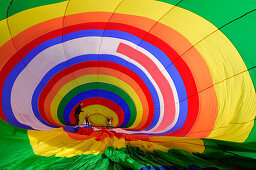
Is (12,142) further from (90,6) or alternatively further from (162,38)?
(162,38)

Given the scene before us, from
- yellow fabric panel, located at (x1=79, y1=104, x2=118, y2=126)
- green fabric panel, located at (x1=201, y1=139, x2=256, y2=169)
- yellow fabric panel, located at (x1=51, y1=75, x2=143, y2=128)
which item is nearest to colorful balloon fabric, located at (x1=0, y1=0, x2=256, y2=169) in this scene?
green fabric panel, located at (x1=201, y1=139, x2=256, y2=169)

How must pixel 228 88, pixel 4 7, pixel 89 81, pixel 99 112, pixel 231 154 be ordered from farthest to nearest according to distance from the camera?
1. pixel 99 112
2. pixel 89 81
3. pixel 228 88
4. pixel 4 7
5. pixel 231 154

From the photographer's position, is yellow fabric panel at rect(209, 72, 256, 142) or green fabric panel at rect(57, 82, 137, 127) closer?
yellow fabric panel at rect(209, 72, 256, 142)

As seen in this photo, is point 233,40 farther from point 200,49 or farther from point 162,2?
point 162,2

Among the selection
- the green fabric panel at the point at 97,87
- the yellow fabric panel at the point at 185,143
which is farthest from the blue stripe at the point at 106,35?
the green fabric panel at the point at 97,87

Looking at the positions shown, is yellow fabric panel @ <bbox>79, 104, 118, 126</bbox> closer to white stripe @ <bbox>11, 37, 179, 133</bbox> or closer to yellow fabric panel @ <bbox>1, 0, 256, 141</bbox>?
white stripe @ <bbox>11, 37, 179, 133</bbox>

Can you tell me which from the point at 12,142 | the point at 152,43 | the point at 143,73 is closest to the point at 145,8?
the point at 152,43
